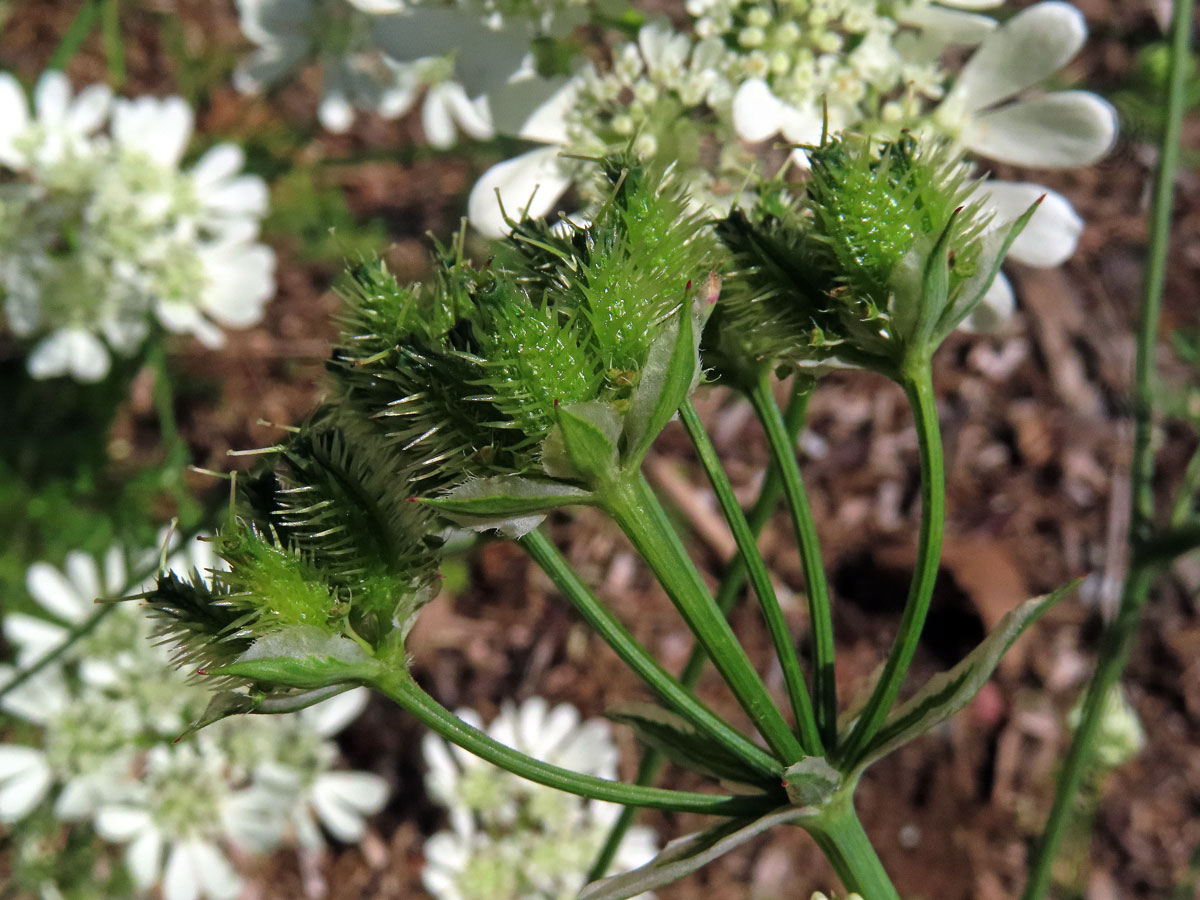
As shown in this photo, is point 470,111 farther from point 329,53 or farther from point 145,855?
point 145,855

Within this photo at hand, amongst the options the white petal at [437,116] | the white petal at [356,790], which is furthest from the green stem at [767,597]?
the white petal at [437,116]

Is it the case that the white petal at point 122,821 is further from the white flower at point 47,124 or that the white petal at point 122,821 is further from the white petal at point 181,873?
the white flower at point 47,124

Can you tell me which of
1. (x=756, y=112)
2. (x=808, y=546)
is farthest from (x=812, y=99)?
(x=808, y=546)

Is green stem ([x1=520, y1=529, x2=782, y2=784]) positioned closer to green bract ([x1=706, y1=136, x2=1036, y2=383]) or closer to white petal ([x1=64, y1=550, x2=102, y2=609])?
green bract ([x1=706, y1=136, x2=1036, y2=383])

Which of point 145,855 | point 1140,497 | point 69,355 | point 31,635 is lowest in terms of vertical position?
point 145,855

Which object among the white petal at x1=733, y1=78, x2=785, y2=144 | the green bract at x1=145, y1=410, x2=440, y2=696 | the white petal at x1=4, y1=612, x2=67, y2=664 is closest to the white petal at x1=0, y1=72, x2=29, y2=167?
the white petal at x1=4, y1=612, x2=67, y2=664

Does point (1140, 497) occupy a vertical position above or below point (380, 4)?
below

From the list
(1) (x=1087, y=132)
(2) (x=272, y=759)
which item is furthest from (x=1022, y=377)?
(2) (x=272, y=759)

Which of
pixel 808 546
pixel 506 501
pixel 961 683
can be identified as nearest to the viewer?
pixel 506 501
